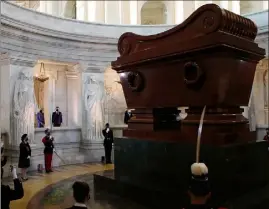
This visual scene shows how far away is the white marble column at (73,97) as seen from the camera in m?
12.8

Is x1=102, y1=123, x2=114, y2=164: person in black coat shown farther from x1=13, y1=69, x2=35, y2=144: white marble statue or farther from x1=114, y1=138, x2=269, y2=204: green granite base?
x1=114, y1=138, x2=269, y2=204: green granite base

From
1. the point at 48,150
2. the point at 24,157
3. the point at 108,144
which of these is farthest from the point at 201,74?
the point at 108,144

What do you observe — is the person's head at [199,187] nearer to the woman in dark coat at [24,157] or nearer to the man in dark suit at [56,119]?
the woman in dark coat at [24,157]

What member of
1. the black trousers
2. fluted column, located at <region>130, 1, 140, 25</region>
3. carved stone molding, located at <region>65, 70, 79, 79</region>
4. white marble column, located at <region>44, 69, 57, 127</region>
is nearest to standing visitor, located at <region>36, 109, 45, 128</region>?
white marble column, located at <region>44, 69, 57, 127</region>

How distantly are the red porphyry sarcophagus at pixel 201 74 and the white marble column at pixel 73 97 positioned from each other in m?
8.99

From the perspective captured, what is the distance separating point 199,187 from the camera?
6.97 feet

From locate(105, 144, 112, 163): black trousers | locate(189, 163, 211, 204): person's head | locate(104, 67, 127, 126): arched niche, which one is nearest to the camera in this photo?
locate(189, 163, 211, 204): person's head

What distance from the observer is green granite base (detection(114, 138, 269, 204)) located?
3051 millimetres

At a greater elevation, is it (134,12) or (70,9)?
(70,9)

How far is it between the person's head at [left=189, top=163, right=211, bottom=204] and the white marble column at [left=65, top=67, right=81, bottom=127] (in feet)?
35.3

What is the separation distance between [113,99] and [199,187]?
12476 millimetres

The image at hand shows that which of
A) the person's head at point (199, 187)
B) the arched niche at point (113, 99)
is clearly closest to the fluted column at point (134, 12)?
the arched niche at point (113, 99)

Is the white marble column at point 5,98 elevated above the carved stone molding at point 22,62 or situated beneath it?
situated beneath

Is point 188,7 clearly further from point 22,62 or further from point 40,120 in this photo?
point 22,62
